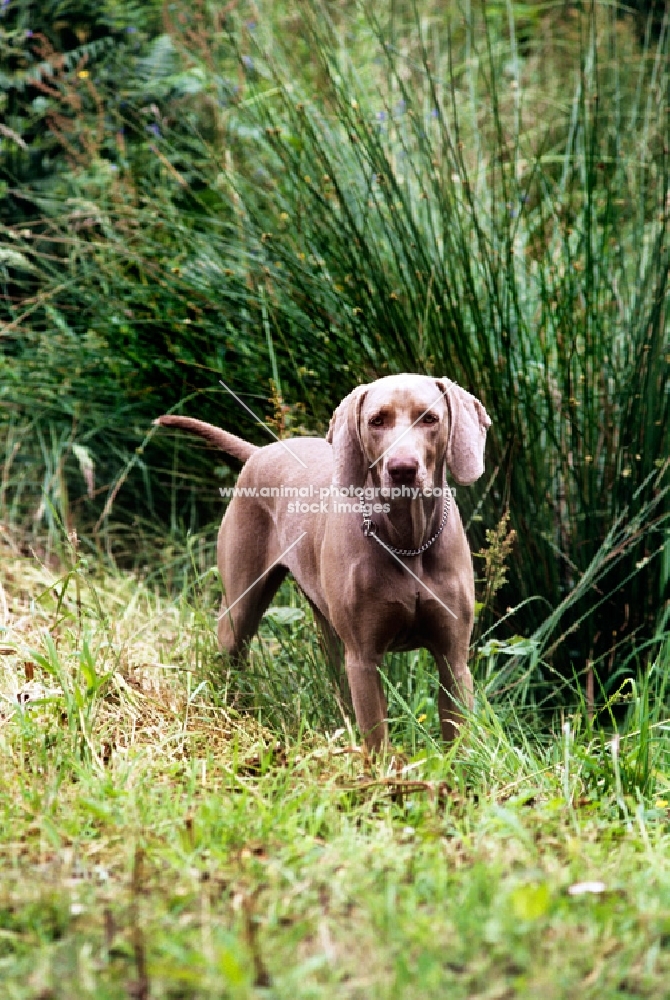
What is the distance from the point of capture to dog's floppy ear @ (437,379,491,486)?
2.79 metres

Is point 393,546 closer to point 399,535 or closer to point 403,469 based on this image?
point 399,535

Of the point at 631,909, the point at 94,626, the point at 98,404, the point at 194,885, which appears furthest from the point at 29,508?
the point at 631,909

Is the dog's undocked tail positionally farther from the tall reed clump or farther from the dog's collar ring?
the dog's collar ring

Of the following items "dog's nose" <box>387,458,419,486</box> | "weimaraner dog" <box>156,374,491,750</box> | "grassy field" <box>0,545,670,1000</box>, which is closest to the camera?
"grassy field" <box>0,545,670,1000</box>

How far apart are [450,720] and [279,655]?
0.97 metres

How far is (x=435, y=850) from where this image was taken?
88.4 inches

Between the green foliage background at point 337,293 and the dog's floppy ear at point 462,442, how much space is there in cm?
59

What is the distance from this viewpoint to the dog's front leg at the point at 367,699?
287 centimetres

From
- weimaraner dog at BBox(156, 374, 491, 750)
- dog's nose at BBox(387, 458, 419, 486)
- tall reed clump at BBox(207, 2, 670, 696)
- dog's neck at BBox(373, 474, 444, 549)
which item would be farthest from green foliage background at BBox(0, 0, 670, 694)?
dog's nose at BBox(387, 458, 419, 486)

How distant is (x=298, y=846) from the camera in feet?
7.48

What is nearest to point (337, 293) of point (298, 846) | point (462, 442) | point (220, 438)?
point (220, 438)

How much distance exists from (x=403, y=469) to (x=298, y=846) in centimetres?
86

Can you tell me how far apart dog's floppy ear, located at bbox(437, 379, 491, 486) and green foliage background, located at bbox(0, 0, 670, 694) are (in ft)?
1.95

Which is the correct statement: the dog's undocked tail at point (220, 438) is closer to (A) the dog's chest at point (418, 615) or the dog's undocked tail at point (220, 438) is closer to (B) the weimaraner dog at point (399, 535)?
(B) the weimaraner dog at point (399, 535)
